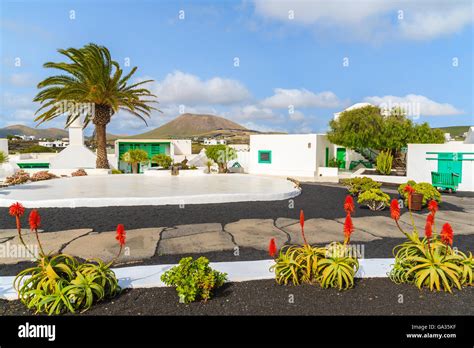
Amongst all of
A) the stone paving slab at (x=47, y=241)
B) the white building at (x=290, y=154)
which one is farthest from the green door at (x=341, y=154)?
the stone paving slab at (x=47, y=241)

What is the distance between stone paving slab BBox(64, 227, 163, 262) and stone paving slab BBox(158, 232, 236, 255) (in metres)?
0.24

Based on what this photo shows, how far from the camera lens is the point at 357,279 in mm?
4047

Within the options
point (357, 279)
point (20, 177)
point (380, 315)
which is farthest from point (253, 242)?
point (20, 177)

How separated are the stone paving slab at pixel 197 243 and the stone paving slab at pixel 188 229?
225mm

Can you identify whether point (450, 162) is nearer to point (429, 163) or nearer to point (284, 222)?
point (429, 163)

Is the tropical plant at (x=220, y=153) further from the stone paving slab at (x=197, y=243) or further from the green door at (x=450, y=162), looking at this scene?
the stone paving slab at (x=197, y=243)

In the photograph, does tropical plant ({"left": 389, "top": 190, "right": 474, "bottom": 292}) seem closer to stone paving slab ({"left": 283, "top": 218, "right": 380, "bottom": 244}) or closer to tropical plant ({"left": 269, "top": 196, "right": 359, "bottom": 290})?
tropical plant ({"left": 269, "top": 196, "right": 359, "bottom": 290})

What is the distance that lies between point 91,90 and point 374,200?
19.1 meters

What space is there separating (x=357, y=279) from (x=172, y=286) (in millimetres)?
2373

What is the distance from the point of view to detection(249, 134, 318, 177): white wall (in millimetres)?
23688

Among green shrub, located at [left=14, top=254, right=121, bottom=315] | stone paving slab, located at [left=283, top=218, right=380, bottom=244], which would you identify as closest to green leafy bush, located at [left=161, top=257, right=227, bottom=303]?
green shrub, located at [left=14, top=254, right=121, bottom=315]
